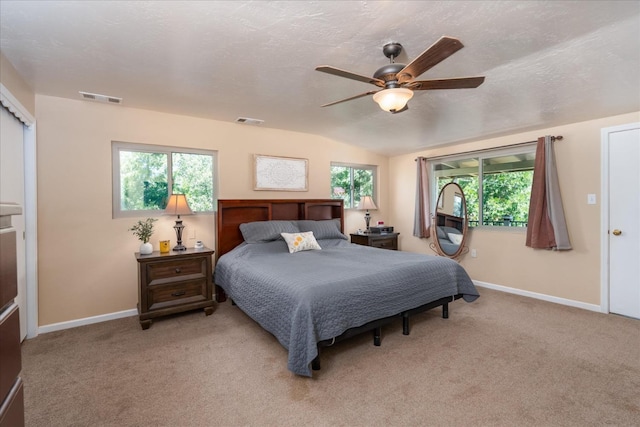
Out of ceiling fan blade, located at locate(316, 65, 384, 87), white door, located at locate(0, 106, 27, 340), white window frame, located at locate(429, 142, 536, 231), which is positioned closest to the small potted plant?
white door, located at locate(0, 106, 27, 340)

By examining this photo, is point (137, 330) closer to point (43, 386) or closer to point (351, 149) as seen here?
point (43, 386)

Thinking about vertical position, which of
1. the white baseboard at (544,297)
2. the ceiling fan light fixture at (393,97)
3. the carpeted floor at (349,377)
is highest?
the ceiling fan light fixture at (393,97)

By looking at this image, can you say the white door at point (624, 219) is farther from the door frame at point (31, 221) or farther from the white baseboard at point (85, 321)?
the door frame at point (31, 221)

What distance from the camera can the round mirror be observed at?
465 cm

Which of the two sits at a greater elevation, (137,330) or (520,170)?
(520,170)

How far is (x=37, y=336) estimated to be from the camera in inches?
112

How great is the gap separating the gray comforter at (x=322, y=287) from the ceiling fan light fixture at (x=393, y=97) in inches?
52.3

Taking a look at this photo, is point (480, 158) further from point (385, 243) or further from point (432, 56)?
point (432, 56)

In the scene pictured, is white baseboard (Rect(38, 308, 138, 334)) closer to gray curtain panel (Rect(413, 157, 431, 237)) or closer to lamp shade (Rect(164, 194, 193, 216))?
lamp shade (Rect(164, 194, 193, 216))

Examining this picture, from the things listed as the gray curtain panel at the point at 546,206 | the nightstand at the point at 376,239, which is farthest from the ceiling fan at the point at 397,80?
the nightstand at the point at 376,239

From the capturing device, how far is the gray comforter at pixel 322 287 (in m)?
2.08

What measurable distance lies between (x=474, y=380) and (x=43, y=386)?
2.95 m

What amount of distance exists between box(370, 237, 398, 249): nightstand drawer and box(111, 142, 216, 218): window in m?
2.52

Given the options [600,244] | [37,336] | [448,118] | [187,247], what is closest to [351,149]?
[448,118]
